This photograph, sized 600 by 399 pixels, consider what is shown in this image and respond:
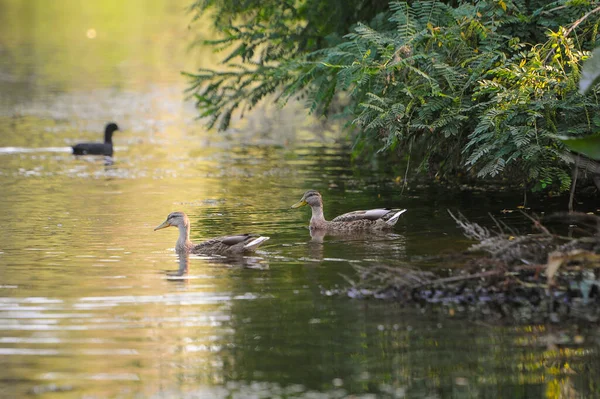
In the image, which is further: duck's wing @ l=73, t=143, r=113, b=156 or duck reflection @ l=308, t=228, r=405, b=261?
duck's wing @ l=73, t=143, r=113, b=156

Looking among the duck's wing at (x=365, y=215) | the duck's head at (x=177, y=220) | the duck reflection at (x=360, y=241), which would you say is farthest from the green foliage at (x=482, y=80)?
the duck's head at (x=177, y=220)

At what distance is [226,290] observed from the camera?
12.2m

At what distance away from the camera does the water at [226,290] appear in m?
9.12

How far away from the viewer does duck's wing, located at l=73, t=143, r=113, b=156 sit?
82.1ft

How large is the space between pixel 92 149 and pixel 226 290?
1345cm

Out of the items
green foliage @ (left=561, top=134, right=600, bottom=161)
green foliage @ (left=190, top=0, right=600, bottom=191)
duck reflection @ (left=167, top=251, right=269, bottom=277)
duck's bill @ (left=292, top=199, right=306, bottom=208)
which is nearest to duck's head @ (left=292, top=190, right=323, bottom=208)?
duck's bill @ (left=292, top=199, right=306, bottom=208)

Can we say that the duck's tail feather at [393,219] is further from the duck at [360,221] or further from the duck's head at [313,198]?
the duck's head at [313,198]

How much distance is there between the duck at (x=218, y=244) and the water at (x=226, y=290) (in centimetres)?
16

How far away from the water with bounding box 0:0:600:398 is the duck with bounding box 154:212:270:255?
0.16m

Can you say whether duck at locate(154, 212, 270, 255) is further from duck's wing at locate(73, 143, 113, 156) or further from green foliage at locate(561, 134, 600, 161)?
duck's wing at locate(73, 143, 113, 156)

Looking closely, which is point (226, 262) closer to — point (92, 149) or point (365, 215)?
point (365, 215)

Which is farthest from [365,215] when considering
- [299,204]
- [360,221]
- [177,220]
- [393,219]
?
[177,220]

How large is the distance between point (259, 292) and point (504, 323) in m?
2.72

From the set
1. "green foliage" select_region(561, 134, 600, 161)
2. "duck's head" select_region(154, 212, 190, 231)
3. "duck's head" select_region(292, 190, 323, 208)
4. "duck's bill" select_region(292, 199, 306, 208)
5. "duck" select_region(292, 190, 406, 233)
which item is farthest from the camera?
"duck's bill" select_region(292, 199, 306, 208)
